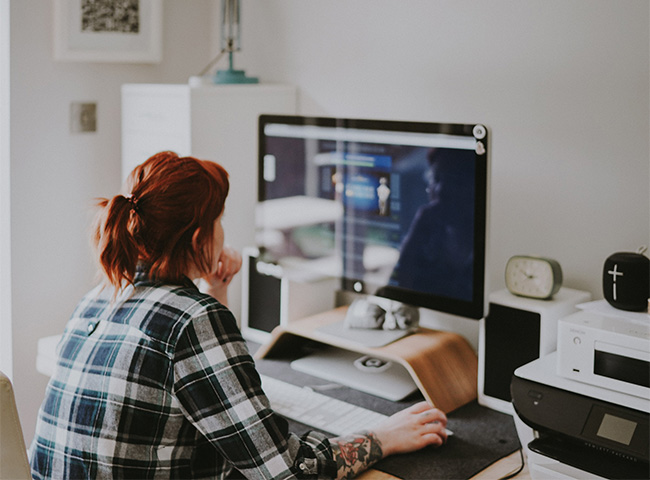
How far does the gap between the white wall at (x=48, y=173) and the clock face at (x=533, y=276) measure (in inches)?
48.7

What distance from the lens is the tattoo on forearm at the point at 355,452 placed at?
1.45m

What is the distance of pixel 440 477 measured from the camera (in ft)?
4.91

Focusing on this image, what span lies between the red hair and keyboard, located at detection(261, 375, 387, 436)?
47 cm

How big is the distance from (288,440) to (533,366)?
1.75 ft

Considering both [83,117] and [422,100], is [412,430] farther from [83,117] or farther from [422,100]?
[83,117]

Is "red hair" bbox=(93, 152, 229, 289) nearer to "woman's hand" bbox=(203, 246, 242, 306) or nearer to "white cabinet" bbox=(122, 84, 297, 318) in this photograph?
"woman's hand" bbox=(203, 246, 242, 306)

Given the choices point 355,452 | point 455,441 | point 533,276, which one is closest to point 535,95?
point 533,276

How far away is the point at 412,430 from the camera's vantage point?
1.60m

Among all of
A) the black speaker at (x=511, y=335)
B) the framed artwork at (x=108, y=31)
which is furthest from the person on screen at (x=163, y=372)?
the framed artwork at (x=108, y=31)

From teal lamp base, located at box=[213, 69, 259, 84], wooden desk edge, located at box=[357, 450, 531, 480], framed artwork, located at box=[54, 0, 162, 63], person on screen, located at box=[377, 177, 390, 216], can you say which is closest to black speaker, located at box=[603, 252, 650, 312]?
Result: wooden desk edge, located at box=[357, 450, 531, 480]

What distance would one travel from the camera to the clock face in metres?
1.76

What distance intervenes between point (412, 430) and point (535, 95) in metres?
0.83

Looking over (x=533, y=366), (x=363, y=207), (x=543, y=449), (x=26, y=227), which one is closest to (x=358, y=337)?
(x=363, y=207)

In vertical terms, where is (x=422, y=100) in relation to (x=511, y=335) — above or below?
above
